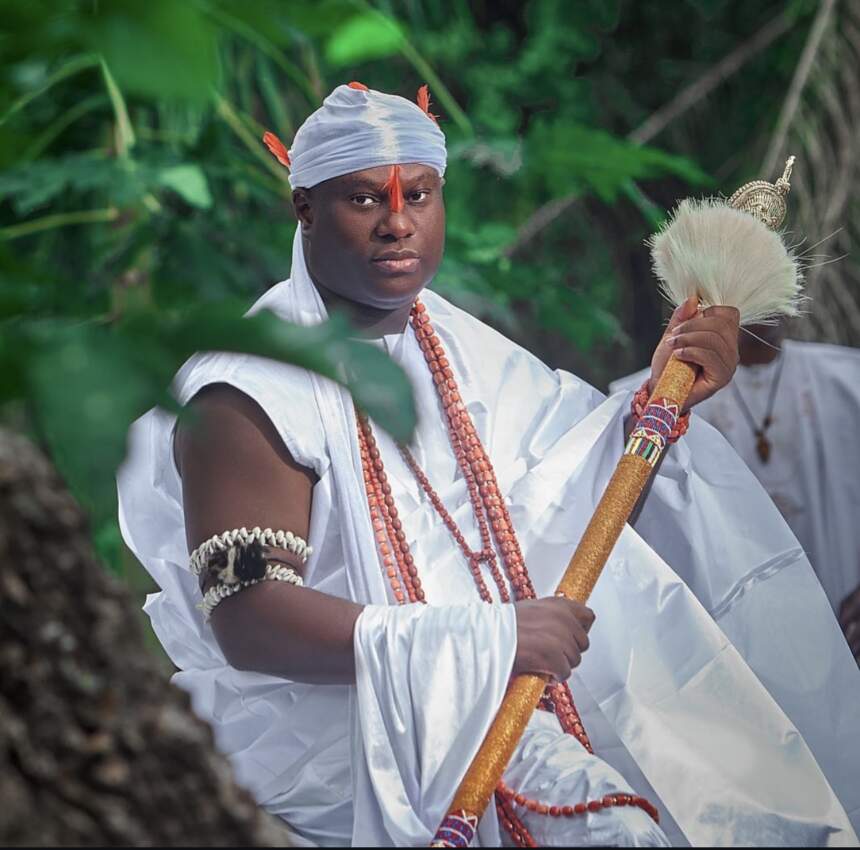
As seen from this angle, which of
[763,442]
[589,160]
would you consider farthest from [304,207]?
[589,160]

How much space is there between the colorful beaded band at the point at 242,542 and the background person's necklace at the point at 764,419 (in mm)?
2081

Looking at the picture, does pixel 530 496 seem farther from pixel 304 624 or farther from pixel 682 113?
pixel 682 113

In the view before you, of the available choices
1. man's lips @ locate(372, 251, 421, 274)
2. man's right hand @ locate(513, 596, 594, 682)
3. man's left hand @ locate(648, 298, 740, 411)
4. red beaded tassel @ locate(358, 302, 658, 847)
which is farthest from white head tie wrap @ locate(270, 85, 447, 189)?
man's right hand @ locate(513, 596, 594, 682)

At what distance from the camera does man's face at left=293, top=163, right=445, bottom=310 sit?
257 centimetres

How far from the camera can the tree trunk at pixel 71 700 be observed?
1.37 meters

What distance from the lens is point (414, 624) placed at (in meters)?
2.28

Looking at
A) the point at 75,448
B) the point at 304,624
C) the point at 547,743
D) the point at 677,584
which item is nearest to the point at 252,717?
the point at 304,624

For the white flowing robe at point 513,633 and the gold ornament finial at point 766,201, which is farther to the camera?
the gold ornament finial at point 766,201

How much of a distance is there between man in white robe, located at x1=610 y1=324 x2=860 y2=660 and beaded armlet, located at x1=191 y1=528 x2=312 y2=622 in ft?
6.47

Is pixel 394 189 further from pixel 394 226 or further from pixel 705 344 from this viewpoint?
pixel 705 344

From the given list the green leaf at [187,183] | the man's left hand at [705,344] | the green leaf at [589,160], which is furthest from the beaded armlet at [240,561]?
the green leaf at [589,160]

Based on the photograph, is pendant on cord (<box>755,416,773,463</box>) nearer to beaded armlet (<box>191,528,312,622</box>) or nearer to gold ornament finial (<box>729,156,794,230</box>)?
gold ornament finial (<box>729,156,794,230</box>)

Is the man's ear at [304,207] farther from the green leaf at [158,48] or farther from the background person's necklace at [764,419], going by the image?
the background person's necklace at [764,419]

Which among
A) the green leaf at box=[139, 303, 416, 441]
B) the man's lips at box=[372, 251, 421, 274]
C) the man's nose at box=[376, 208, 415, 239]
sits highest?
the man's nose at box=[376, 208, 415, 239]
